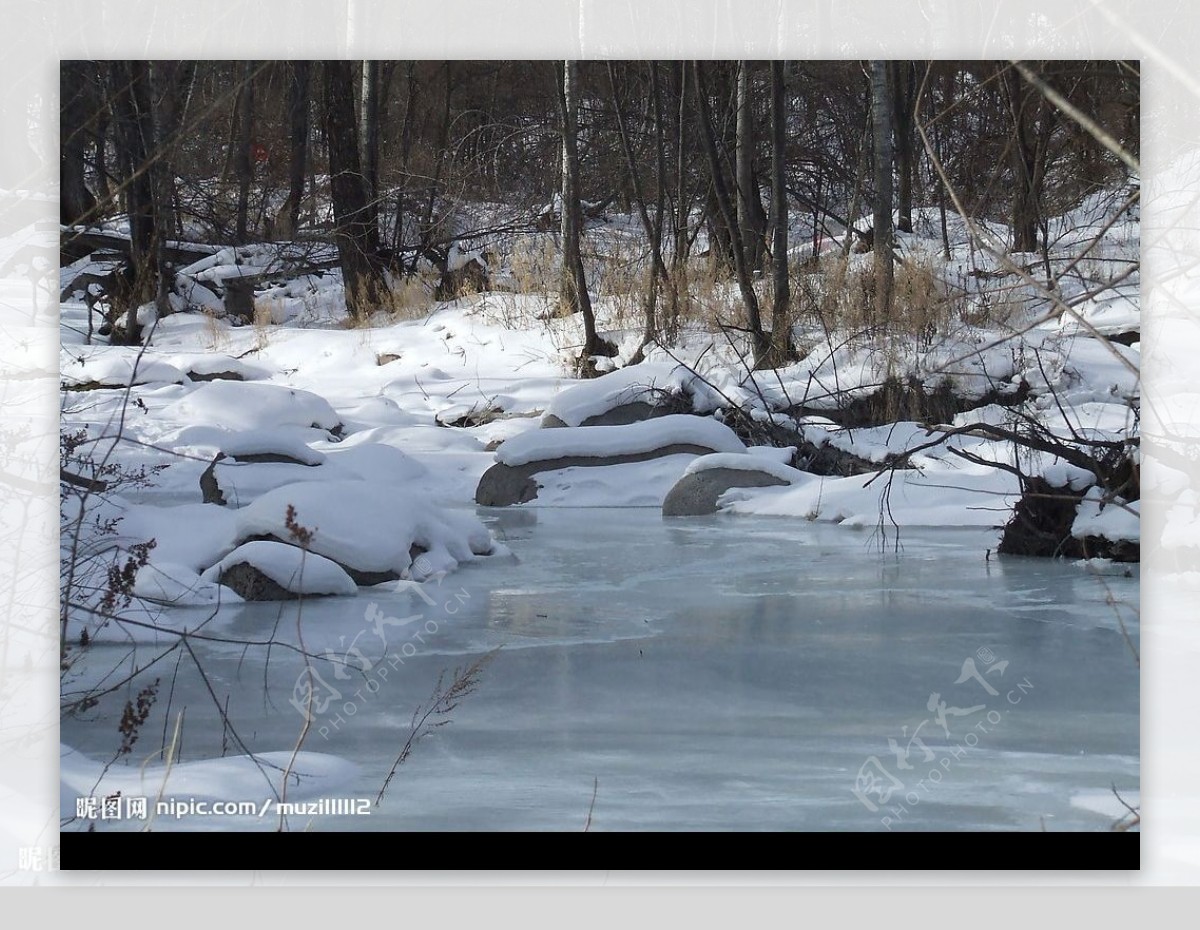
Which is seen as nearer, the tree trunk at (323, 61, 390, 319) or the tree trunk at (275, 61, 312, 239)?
the tree trunk at (275, 61, 312, 239)

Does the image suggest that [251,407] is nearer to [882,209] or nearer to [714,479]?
[714,479]

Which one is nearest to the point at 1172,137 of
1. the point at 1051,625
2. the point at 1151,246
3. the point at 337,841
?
the point at 1151,246

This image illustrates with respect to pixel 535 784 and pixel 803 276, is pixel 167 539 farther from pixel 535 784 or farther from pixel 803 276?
pixel 803 276

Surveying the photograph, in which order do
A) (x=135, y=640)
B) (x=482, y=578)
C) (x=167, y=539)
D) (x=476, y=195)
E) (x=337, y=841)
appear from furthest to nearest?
(x=476, y=195)
(x=482, y=578)
(x=167, y=539)
(x=135, y=640)
(x=337, y=841)

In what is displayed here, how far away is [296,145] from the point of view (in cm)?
347

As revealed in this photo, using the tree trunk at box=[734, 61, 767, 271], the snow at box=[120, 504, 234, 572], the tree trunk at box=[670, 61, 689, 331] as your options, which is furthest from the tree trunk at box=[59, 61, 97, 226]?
the tree trunk at box=[734, 61, 767, 271]

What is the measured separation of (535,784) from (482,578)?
0.93 meters

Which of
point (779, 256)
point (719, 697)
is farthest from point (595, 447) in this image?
point (719, 697)

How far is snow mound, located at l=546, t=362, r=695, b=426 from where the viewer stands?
11.8 feet

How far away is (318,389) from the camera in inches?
135

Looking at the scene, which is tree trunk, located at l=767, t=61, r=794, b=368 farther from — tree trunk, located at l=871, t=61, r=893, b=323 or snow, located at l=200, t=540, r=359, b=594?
snow, located at l=200, t=540, r=359, b=594

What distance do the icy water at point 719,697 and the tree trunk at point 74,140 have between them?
82cm

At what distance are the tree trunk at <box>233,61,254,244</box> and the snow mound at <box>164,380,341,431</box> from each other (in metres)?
0.52

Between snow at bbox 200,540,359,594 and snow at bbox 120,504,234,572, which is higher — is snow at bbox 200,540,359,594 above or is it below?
below
